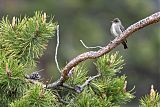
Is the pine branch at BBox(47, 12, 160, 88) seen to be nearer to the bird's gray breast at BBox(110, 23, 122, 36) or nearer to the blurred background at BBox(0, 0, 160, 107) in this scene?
the bird's gray breast at BBox(110, 23, 122, 36)

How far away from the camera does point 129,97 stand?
1.93 meters

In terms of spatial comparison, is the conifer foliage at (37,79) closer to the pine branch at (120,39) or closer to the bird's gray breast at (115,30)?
the pine branch at (120,39)

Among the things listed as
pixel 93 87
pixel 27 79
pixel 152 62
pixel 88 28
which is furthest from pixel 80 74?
pixel 152 62

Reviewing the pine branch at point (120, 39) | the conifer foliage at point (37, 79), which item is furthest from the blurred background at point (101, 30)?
the pine branch at point (120, 39)

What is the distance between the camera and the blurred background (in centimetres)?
880

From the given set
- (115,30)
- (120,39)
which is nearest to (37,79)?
(120,39)

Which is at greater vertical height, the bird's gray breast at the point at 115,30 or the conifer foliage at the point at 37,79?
the bird's gray breast at the point at 115,30

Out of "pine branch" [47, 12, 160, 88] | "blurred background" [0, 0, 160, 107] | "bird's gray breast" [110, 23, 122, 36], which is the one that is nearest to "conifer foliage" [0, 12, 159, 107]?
"pine branch" [47, 12, 160, 88]

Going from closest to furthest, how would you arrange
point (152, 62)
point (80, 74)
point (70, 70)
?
1. point (70, 70)
2. point (80, 74)
3. point (152, 62)

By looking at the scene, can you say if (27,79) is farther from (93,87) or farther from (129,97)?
(129,97)

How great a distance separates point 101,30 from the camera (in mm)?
9062

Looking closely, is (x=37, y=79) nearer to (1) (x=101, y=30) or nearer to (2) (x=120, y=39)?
(2) (x=120, y=39)

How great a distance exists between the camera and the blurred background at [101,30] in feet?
28.9

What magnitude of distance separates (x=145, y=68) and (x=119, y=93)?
7913mm
